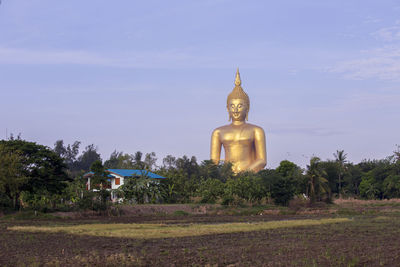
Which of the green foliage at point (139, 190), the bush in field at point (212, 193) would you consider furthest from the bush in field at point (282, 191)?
the green foliage at point (139, 190)

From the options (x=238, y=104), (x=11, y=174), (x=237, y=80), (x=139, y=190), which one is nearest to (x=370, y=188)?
(x=238, y=104)

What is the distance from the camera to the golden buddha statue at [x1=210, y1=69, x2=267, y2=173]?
56.5 meters

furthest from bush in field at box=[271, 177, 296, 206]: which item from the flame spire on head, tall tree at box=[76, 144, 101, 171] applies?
tall tree at box=[76, 144, 101, 171]

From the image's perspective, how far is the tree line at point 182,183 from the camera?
101 feet

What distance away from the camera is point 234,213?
34.3 m

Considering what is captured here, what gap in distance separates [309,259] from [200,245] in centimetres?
415

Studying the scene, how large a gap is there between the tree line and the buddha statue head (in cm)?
583

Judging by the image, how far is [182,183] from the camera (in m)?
46.4

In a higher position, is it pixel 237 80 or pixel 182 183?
pixel 237 80

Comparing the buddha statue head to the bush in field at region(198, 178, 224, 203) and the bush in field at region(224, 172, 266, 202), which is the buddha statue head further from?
the bush in field at region(198, 178, 224, 203)

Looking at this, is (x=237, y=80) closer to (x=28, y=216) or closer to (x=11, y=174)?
(x=11, y=174)

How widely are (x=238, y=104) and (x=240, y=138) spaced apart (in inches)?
145

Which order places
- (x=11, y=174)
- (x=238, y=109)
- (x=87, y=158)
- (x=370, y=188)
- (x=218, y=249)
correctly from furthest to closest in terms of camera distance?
(x=87, y=158) → (x=238, y=109) → (x=370, y=188) → (x=11, y=174) → (x=218, y=249)

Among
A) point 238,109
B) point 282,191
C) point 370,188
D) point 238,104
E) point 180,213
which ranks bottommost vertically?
point 180,213
